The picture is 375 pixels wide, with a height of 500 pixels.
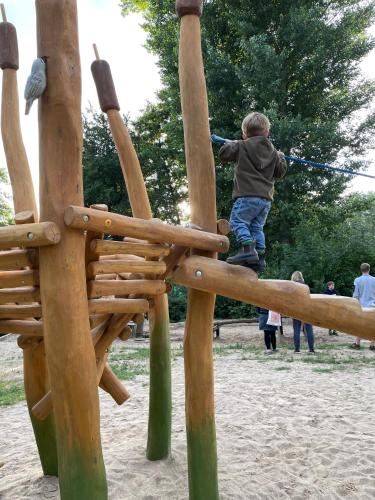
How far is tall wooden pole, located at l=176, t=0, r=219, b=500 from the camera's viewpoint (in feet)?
9.73

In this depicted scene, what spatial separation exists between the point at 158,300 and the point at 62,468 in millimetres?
1839

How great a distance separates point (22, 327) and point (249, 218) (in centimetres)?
162

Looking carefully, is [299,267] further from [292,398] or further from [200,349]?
[200,349]

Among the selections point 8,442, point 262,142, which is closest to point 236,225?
point 262,142

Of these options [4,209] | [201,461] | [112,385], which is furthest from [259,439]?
[4,209]

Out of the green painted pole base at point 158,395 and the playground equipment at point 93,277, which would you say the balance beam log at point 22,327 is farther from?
the green painted pole base at point 158,395

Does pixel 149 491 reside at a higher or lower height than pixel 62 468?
lower

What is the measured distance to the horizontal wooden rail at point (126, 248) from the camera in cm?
249

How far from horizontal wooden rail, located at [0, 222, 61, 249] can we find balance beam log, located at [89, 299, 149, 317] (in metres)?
0.51

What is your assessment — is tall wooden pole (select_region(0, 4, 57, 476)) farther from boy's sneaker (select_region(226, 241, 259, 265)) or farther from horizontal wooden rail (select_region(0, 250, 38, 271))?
boy's sneaker (select_region(226, 241, 259, 265))

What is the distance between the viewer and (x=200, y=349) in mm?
2990

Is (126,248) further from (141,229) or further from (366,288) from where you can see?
(366,288)

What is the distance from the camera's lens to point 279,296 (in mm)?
2693

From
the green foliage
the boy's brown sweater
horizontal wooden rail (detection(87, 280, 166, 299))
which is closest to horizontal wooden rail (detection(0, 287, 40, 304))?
horizontal wooden rail (detection(87, 280, 166, 299))
